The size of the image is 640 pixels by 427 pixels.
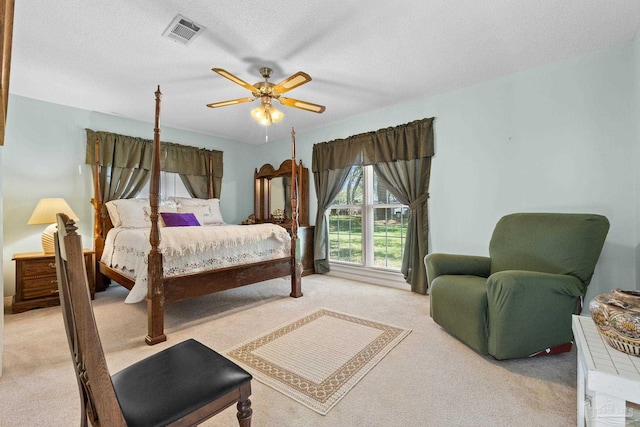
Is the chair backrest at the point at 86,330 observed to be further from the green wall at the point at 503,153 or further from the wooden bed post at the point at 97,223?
the wooden bed post at the point at 97,223

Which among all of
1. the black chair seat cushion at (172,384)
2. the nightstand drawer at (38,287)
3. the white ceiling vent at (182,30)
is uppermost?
the white ceiling vent at (182,30)

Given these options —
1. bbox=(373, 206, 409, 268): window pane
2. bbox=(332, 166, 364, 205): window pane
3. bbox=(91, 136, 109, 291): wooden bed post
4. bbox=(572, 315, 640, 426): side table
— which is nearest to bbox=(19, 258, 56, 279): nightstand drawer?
bbox=(91, 136, 109, 291): wooden bed post

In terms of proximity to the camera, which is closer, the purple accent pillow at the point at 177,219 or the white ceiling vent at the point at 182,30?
the white ceiling vent at the point at 182,30

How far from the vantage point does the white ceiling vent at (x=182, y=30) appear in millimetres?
2045

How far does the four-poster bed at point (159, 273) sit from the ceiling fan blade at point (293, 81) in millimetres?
999

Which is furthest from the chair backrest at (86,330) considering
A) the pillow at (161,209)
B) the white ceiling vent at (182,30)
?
the pillow at (161,209)

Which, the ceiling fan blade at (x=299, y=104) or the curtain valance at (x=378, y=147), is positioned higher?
the ceiling fan blade at (x=299, y=104)

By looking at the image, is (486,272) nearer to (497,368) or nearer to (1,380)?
(497,368)

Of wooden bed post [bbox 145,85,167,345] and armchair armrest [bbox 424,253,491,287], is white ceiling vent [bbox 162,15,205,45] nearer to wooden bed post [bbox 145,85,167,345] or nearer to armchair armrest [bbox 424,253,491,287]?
wooden bed post [bbox 145,85,167,345]

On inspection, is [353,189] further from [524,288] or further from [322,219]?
[524,288]

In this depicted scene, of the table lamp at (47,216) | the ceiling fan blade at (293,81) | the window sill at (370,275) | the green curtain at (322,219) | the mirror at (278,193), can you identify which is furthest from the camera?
the mirror at (278,193)

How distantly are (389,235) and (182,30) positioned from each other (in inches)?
130

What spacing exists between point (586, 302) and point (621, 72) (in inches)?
80.9

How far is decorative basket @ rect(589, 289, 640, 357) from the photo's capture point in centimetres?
105
